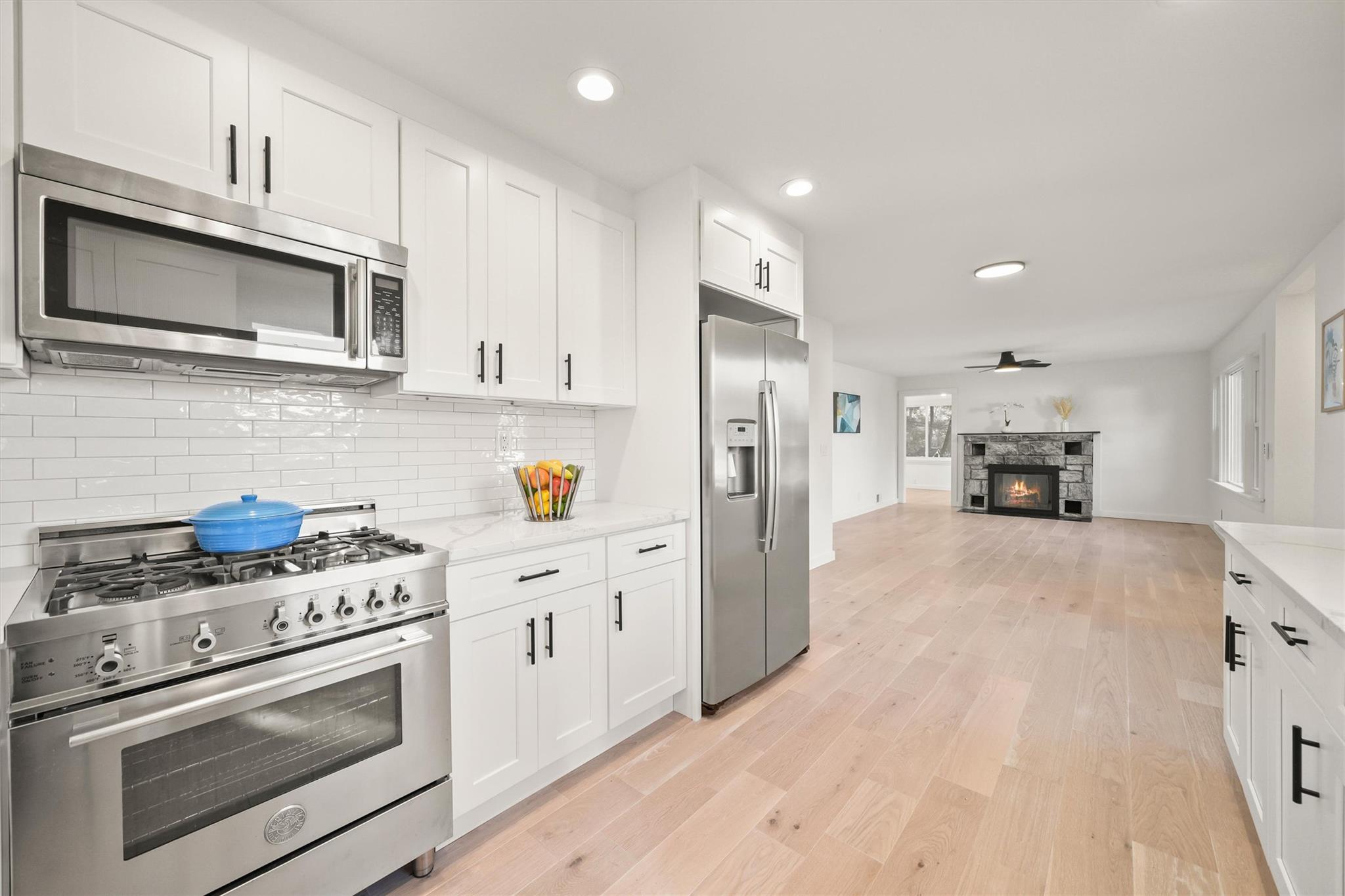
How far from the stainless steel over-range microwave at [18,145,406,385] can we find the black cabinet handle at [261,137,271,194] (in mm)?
93

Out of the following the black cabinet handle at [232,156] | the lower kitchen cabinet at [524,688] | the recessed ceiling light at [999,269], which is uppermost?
the recessed ceiling light at [999,269]

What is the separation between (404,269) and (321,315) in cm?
31

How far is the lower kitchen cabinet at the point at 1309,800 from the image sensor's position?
3.42ft

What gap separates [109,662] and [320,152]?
4.95 feet

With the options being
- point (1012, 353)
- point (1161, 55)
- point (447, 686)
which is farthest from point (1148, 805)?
point (1012, 353)

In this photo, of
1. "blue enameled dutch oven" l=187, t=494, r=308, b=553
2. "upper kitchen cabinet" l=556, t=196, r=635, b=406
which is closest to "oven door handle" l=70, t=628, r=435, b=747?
"blue enameled dutch oven" l=187, t=494, r=308, b=553

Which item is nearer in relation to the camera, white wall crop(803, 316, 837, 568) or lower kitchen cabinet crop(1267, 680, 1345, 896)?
lower kitchen cabinet crop(1267, 680, 1345, 896)

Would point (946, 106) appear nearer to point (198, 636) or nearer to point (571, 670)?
point (571, 670)

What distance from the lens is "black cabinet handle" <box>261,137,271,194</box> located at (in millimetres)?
1582

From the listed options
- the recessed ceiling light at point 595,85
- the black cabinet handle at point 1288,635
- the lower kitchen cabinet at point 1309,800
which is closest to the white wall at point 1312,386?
the black cabinet handle at point 1288,635

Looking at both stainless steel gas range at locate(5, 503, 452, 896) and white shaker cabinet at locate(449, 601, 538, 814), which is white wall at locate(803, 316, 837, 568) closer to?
white shaker cabinet at locate(449, 601, 538, 814)

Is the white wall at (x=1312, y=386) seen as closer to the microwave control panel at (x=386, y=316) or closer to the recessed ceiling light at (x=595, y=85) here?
the recessed ceiling light at (x=595, y=85)

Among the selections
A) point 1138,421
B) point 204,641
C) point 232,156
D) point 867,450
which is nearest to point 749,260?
point 232,156

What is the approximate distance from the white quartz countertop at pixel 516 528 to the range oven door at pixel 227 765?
0.87 ft
